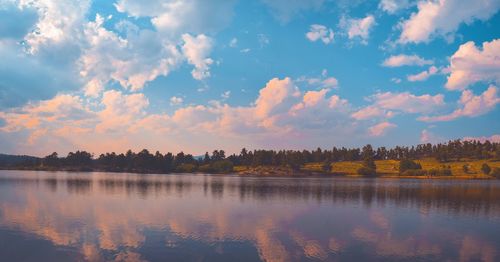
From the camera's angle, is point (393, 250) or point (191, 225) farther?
point (191, 225)

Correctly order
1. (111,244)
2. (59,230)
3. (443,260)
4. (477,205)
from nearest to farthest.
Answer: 1. (443,260)
2. (111,244)
3. (59,230)
4. (477,205)

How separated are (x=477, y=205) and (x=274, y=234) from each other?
6911 centimetres

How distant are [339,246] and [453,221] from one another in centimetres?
3453

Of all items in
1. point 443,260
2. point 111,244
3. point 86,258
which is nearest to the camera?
point 86,258

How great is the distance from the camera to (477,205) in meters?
97.1

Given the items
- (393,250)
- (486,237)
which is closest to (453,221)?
(486,237)

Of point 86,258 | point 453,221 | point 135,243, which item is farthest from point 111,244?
point 453,221

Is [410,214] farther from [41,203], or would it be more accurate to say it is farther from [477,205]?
[41,203]

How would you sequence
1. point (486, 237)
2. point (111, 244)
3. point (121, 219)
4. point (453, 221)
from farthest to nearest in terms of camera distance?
1. point (453, 221)
2. point (121, 219)
3. point (486, 237)
4. point (111, 244)

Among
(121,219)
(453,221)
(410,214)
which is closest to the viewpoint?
(121,219)

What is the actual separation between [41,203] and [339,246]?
64896mm

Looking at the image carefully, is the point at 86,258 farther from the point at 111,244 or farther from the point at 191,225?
the point at 191,225

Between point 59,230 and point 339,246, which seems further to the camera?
point 59,230

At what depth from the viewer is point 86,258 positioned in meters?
38.4
